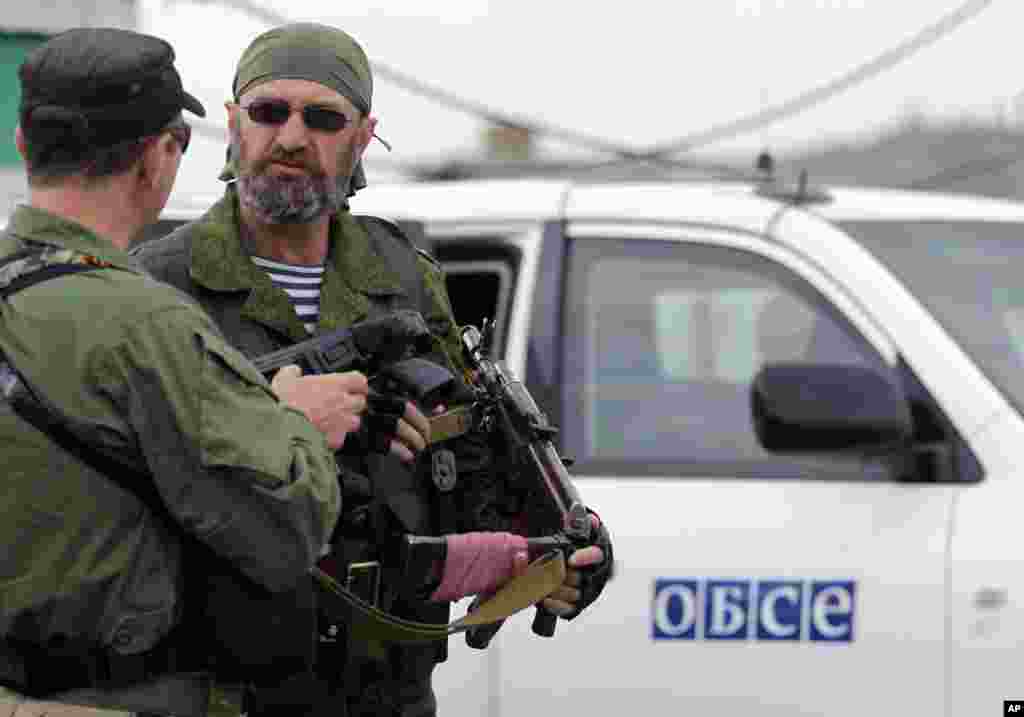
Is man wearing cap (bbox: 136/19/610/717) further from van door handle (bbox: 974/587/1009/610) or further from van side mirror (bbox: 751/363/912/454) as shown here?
van door handle (bbox: 974/587/1009/610)

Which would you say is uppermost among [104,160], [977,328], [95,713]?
[977,328]

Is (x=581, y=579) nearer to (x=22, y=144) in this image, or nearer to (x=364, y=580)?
(x=364, y=580)

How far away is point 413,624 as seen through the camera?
2529 millimetres

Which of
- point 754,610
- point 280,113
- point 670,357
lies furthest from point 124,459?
point 670,357

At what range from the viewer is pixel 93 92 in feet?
6.85

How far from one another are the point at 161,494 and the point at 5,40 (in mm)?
3831

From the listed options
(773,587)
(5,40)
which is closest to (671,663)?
(773,587)

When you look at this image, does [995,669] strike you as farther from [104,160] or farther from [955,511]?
[104,160]

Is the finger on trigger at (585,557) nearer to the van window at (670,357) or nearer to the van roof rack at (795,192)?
the van window at (670,357)

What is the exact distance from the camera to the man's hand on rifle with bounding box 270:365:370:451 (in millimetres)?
2229

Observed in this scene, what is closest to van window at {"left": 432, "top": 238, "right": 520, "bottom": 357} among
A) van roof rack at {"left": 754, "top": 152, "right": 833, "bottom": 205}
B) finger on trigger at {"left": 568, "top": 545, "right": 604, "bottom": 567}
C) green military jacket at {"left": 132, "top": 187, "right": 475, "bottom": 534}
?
van roof rack at {"left": 754, "top": 152, "right": 833, "bottom": 205}

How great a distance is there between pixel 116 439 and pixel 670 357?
2.30 meters

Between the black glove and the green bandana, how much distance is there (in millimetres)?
705

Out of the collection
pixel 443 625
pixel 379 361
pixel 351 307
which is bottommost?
pixel 443 625
